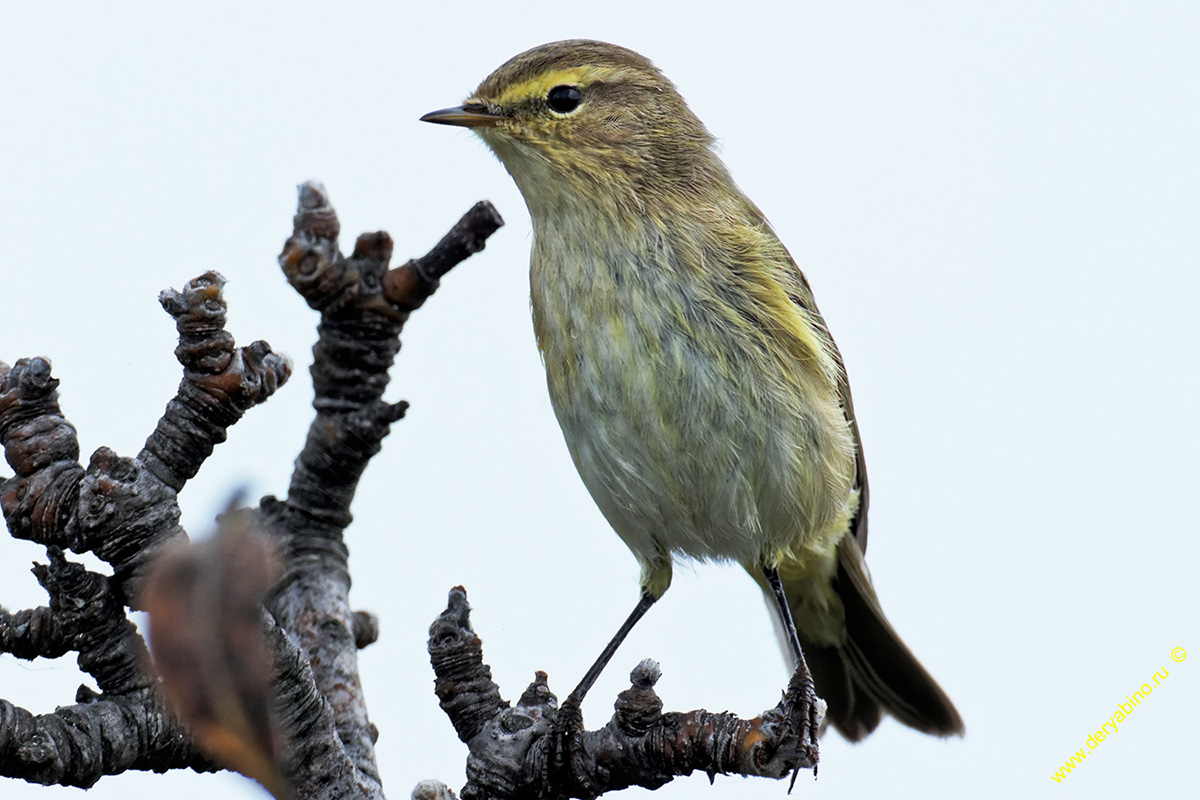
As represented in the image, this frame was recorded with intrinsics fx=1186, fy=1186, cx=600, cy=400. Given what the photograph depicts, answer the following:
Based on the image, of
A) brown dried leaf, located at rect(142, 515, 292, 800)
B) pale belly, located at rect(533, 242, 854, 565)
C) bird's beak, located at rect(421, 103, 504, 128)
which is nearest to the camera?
brown dried leaf, located at rect(142, 515, 292, 800)

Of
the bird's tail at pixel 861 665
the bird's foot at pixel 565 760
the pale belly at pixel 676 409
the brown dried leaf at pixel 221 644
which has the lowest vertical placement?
the brown dried leaf at pixel 221 644

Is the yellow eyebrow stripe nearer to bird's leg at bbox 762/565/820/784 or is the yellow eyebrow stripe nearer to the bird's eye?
the bird's eye

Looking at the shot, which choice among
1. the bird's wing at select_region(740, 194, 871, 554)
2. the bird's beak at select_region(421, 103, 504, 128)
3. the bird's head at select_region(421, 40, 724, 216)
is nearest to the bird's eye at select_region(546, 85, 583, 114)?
the bird's head at select_region(421, 40, 724, 216)

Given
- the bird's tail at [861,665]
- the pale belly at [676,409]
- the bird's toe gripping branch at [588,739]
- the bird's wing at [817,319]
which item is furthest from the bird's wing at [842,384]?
the bird's toe gripping branch at [588,739]

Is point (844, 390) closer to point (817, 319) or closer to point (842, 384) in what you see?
point (842, 384)

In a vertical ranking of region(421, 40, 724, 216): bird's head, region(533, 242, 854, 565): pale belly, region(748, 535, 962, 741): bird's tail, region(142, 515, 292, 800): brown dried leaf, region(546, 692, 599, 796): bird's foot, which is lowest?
region(142, 515, 292, 800): brown dried leaf

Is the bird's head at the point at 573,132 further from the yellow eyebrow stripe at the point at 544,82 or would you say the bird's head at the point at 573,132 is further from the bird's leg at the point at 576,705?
the bird's leg at the point at 576,705
